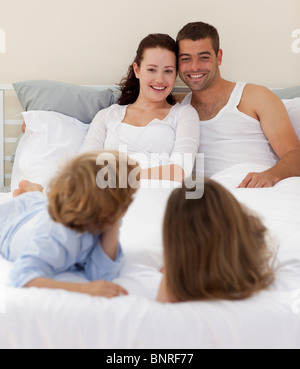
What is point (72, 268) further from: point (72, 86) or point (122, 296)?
point (72, 86)

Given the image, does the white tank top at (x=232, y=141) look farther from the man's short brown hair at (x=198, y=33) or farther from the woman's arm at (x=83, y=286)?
the woman's arm at (x=83, y=286)

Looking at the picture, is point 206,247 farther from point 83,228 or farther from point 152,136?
point 152,136

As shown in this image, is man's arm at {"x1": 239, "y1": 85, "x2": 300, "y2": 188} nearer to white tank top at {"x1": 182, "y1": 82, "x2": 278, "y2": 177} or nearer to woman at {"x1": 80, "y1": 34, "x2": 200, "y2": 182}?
white tank top at {"x1": 182, "y1": 82, "x2": 278, "y2": 177}

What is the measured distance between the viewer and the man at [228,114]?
178 cm

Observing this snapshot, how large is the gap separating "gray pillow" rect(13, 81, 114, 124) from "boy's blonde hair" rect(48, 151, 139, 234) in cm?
116

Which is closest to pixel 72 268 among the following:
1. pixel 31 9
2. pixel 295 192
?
pixel 295 192

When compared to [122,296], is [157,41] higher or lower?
higher

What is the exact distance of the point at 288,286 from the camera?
0.87 m

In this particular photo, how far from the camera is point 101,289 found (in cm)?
80

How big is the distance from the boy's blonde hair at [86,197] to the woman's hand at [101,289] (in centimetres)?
10

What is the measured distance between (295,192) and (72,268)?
684 mm

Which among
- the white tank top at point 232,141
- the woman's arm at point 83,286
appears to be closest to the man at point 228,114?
the white tank top at point 232,141

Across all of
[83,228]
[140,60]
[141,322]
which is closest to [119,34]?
[140,60]
